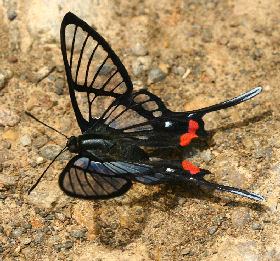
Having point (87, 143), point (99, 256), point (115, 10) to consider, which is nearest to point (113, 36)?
point (115, 10)

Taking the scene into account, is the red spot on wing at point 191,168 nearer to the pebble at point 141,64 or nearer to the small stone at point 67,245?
the small stone at point 67,245

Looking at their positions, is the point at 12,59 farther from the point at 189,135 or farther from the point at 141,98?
the point at 189,135

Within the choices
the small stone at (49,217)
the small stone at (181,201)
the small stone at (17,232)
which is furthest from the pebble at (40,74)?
the small stone at (181,201)

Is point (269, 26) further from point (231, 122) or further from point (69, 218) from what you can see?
point (69, 218)

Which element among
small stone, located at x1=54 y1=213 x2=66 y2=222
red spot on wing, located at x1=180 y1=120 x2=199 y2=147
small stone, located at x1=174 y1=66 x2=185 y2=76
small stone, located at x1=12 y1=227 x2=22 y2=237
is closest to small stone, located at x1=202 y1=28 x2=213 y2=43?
small stone, located at x1=174 y1=66 x2=185 y2=76

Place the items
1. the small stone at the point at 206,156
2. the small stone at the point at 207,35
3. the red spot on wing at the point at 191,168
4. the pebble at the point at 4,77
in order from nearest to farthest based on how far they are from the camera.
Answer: the red spot on wing at the point at 191,168 → the small stone at the point at 206,156 → the pebble at the point at 4,77 → the small stone at the point at 207,35

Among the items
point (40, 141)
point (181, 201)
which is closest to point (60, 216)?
point (40, 141)
